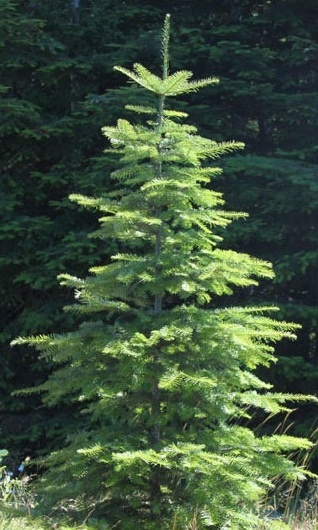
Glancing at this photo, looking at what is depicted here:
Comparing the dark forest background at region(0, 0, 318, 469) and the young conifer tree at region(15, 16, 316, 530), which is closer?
the young conifer tree at region(15, 16, 316, 530)

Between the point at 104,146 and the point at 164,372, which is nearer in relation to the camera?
the point at 164,372

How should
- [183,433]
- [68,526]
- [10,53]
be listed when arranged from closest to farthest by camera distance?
[68,526] → [183,433] → [10,53]

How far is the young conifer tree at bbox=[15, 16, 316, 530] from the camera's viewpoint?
358cm

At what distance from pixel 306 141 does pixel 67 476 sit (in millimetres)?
5183

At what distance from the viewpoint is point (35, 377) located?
8023 millimetres

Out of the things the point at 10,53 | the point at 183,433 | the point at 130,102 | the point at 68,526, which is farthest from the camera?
the point at 10,53

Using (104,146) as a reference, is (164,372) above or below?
below

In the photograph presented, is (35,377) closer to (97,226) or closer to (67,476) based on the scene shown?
(97,226)

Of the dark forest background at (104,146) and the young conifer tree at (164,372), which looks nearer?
the young conifer tree at (164,372)

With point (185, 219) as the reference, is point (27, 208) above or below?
below

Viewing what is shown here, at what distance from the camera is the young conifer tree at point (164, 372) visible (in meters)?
3.58

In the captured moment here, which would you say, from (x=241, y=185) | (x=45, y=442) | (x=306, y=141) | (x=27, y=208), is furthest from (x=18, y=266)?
(x=306, y=141)

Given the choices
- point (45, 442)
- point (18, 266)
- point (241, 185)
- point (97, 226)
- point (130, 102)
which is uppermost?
point (130, 102)

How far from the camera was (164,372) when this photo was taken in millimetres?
3609
